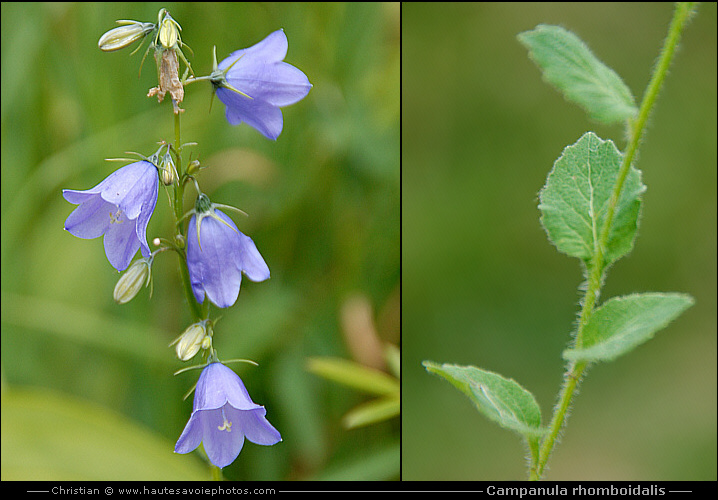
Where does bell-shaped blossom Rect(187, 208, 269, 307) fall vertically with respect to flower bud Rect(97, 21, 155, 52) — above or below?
below

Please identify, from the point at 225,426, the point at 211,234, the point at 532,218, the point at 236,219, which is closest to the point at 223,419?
the point at 225,426

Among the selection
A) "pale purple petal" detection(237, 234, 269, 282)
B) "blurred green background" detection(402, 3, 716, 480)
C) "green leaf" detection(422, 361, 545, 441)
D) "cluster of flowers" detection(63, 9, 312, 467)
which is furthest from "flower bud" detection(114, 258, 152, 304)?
"blurred green background" detection(402, 3, 716, 480)

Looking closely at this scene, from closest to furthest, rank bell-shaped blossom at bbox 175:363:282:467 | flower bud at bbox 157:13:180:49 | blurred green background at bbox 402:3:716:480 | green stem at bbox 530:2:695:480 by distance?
1. green stem at bbox 530:2:695:480
2. flower bud at bbox 157:13:180:49
3. bell-shaped blossom at bbox 175:363:282:467
4. blurred green background at bbox 402:3:716:480

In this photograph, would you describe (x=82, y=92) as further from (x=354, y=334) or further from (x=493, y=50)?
(x=493, y=50)

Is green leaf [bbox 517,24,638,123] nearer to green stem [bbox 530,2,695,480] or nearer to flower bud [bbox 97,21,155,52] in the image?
green stem [bbox 530,2,695,480]

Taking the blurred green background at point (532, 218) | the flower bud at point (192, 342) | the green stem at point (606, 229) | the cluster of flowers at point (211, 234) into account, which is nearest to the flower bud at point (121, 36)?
the cluster of flowers at point (211, 234)

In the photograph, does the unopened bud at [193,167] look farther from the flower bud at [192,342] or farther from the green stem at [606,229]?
the green stem at [606,229]

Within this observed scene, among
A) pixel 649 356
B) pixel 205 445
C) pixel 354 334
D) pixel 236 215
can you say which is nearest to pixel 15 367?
pixel 236 215
